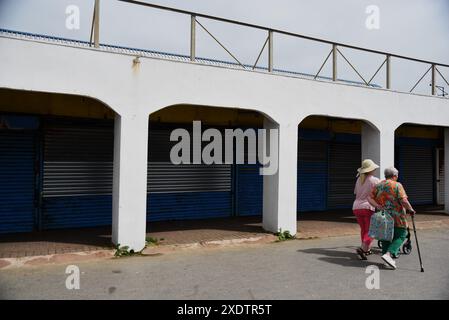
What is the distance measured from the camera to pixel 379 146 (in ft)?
32.1

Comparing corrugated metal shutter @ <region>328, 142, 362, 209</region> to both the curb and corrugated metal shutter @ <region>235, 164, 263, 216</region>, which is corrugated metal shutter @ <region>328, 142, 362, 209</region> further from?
the curb

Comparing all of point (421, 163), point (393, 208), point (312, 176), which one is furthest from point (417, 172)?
point (393, 208)

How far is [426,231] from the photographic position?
9.64 meters

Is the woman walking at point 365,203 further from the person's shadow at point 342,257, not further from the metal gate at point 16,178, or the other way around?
the metal gate at point 16,178

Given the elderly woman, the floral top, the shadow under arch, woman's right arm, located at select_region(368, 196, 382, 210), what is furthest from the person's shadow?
the shadow under arch

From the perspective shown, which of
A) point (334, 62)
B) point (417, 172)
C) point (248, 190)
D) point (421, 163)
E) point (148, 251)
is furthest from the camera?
point (421, 163)

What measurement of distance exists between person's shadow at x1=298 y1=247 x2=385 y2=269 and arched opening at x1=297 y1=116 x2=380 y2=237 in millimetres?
3390

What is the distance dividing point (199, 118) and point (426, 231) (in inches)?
253

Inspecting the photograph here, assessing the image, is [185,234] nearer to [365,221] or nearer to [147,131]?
[147,131]

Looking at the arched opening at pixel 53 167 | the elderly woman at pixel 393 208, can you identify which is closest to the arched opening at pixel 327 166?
the elderly woman at pixel 393 208

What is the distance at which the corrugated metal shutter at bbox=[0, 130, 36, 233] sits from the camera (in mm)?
8086

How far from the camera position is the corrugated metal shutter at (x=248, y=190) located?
10906 millimetres

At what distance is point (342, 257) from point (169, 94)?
4331mm
